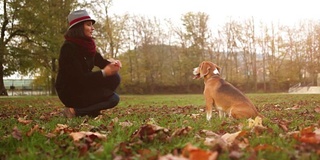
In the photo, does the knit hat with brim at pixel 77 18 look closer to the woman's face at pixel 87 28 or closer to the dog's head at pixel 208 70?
the woman's face at pixel 87 28

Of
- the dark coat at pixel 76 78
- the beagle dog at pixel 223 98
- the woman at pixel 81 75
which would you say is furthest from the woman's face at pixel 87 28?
the beagle dog at pixel 223 98

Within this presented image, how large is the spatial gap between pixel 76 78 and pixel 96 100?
633mm

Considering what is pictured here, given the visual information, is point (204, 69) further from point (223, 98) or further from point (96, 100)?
point (96, 100)

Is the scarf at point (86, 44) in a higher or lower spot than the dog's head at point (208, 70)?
higher

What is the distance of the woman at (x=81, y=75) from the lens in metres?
5.65

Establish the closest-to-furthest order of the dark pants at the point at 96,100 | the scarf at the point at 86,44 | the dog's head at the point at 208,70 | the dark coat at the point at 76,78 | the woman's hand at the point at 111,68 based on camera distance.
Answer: the dark coat at the point at 76,78, the scarf at the point at 86,44, the woman's hand at the point at 111,68, the dark pants at the point at 96,100, the dog's head at the point at 208,70

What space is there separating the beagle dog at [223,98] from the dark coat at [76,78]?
6.96ft

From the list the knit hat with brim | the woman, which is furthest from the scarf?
the knit hat with brim

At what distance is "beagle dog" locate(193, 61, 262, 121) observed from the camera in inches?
227

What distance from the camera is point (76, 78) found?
568 centimetres

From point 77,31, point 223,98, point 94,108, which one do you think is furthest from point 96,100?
point 223,98

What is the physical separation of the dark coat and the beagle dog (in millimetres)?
2120

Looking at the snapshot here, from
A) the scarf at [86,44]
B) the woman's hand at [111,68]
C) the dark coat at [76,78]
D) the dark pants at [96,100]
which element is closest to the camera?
the dark coat at [76,78]

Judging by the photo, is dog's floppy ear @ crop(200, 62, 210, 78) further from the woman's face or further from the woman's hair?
the woman's hair
